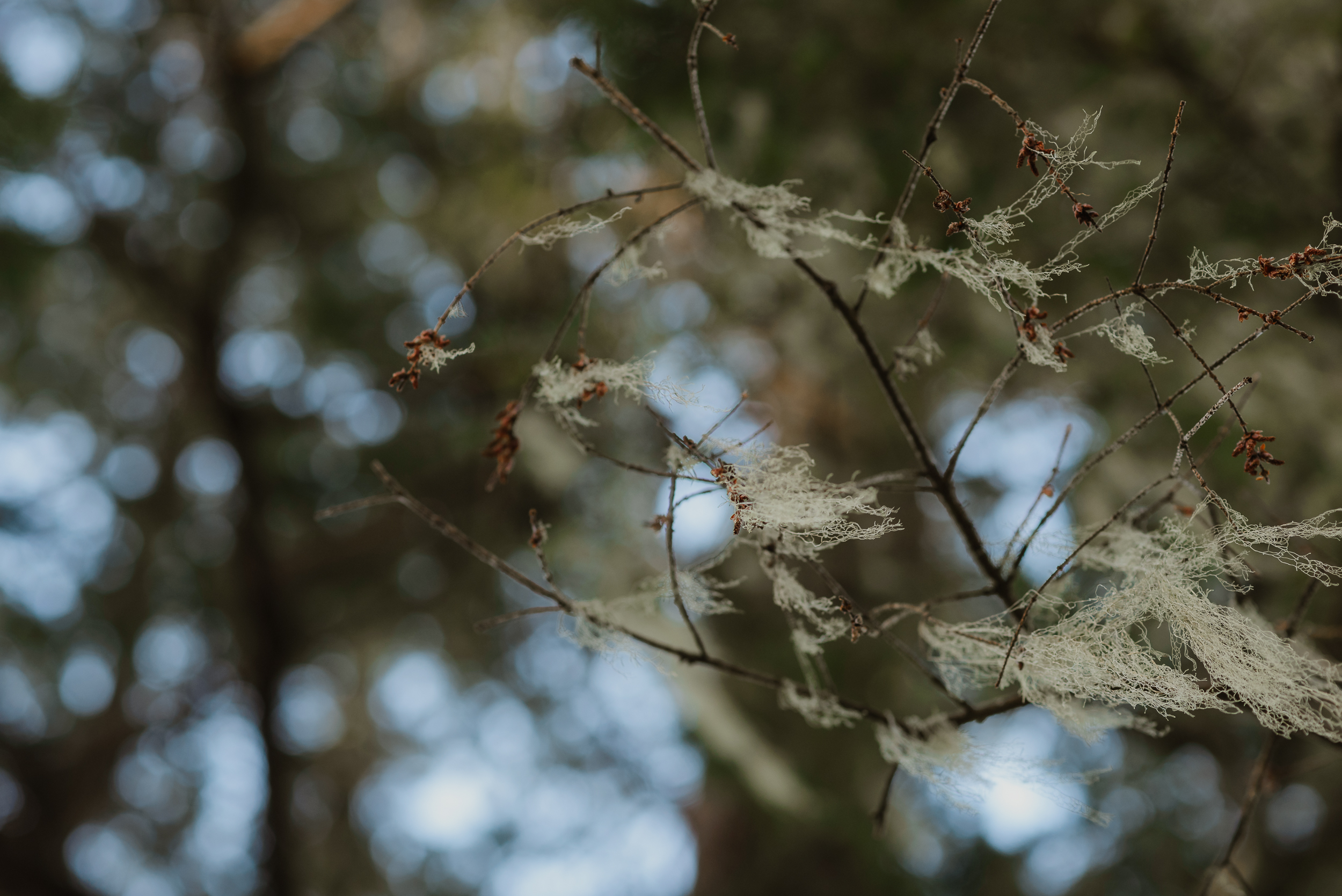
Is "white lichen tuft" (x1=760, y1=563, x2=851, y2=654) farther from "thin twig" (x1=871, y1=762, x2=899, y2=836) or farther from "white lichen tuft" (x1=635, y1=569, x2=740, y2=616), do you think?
"thin twig" (x1=871, y1=762, x2=899, y2=836)

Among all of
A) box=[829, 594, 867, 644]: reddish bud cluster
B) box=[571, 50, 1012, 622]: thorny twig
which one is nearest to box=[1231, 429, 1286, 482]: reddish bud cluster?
box=[571, 50, 1012, 622]: thorny twig

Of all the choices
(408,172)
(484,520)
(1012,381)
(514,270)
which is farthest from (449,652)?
(1012,381)

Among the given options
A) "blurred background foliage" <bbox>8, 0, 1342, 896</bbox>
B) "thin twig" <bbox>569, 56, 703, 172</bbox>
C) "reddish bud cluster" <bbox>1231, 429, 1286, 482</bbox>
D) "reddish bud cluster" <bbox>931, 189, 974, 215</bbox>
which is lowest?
"blurred background foliage" <bbox>8, 0, 1342, 896</bbox>

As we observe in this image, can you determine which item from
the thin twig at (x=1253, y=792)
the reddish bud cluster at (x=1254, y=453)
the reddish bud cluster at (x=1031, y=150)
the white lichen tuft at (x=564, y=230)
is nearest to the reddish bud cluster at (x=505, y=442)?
the white lichen tuft at (x=564, y=230)

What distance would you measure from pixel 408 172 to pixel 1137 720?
11.5ft

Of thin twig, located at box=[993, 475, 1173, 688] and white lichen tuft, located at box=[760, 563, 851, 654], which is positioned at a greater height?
thin twig, located at box=[993, 475, 1173, 688]

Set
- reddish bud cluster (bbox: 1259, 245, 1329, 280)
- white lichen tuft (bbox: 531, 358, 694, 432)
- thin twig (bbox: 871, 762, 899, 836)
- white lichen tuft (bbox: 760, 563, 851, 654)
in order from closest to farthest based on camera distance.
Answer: reddish bud cluster (bbox: 1259, 245, 1329, 280)
white lichen tuft (bbox: 531, 358, 694, 432)
white lichen tuft (bbox: 760, 563, 851, 654)
thin twig (bbox: 871, 762, 899, 836)

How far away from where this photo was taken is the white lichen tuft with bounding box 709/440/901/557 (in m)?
0.70

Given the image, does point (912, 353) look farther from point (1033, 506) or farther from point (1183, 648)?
point (1183, 648)

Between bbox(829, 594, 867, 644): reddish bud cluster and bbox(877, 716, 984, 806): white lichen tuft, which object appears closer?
bbox(829, 594, 867, 644): reddish bud cluster

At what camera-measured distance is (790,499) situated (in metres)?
0.74

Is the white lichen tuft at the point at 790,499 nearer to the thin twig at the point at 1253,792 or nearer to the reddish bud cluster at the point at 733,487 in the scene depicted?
the reddish bud cluster at the point at 733,487

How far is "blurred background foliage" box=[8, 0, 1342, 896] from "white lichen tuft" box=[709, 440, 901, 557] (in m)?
1.27

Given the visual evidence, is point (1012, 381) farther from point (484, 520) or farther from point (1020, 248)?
point (484, 520)
